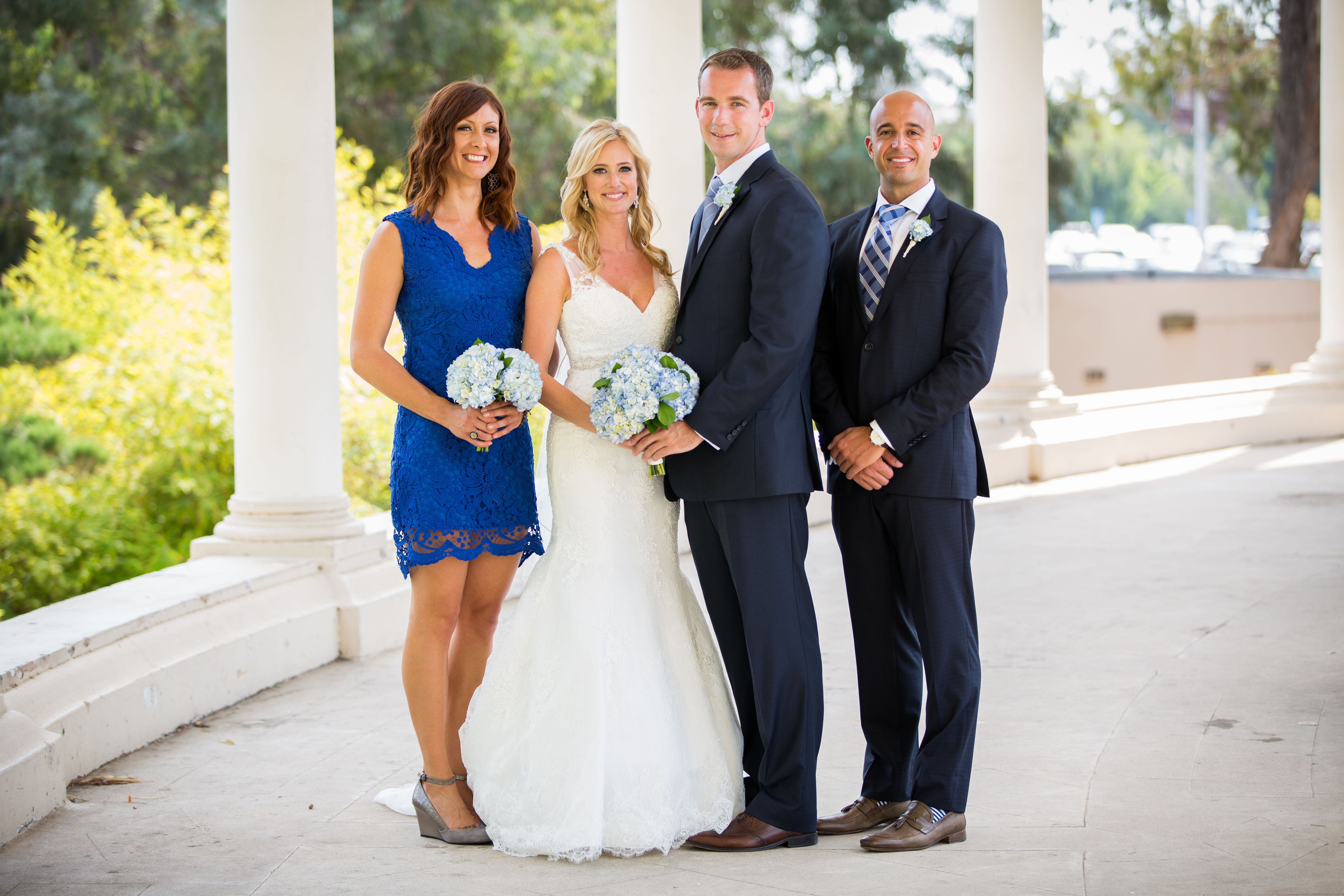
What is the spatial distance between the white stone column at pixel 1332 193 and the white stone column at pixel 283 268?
12.2 metres

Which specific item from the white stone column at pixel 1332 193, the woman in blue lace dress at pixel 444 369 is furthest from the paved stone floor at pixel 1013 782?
the white stone column at pixel 1332 193

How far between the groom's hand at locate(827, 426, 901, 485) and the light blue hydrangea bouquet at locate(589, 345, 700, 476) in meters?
0.54

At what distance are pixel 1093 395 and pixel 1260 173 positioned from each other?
20726 millimetres

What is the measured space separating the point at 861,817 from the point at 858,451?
4.26ft

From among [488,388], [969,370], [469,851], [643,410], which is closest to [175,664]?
[469,851]

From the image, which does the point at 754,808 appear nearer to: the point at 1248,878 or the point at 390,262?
the point at 1248,878

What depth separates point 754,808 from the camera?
4.49 meters

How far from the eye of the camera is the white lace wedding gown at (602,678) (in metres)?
4.44

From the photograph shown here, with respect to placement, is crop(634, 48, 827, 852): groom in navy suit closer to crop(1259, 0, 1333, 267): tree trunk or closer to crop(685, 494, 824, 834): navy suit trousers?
crop(685, 494, 824, 834): navy suit trousers

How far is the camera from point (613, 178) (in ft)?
14.8

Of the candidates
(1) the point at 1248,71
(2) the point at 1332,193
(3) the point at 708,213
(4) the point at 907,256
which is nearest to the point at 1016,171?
(2) the point at 1332,193

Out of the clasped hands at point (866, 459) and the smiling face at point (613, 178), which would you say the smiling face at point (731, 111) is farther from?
the clasped hands at point (866, 459)

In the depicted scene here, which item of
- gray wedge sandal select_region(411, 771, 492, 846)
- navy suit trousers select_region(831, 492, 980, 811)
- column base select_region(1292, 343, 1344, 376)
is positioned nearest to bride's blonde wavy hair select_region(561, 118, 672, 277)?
navy suit trousers select_region(831, 492, 980, 811)

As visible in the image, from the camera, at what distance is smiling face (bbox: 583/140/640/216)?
14.7 ft
